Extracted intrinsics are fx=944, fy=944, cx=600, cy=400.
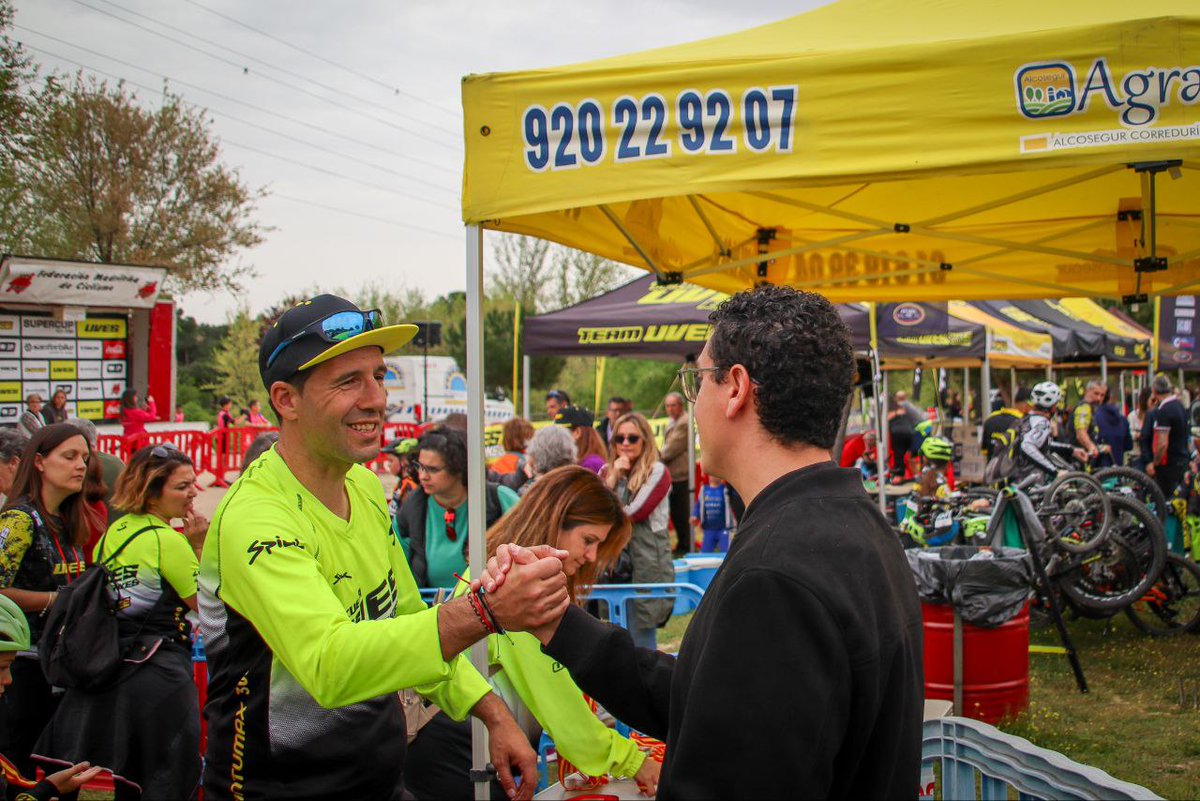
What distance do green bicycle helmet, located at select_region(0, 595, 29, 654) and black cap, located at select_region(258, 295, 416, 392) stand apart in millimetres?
1462

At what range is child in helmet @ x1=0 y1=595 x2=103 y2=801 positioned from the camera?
279 cm

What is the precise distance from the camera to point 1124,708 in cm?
607

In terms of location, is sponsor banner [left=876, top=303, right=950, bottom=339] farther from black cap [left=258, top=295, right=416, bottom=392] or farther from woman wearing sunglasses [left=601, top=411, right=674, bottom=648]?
black cap [left=258, top=295, right=416, bottom=392]

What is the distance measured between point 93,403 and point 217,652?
18724 millimetres

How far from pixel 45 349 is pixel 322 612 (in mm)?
18517

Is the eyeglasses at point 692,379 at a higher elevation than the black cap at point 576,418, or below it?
higher

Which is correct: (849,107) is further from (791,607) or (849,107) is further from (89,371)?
(89,371)

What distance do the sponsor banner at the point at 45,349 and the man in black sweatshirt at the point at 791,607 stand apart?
1897 cm

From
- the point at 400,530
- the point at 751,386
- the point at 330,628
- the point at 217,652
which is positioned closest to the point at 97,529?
the point at 400,530

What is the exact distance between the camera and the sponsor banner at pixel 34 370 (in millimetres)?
17359

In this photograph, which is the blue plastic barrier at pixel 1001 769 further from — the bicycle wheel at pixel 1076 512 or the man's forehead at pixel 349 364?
the bicycle wheel at pixel 1076 512

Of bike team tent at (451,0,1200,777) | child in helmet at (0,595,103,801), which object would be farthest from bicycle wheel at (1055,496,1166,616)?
child in helmet at (0,595,103,801)

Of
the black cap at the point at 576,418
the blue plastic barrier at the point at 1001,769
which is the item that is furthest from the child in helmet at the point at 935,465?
the blue plastic barrier at the point at 1001,769

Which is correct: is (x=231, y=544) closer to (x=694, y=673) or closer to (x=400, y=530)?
(x=694, y=673)
